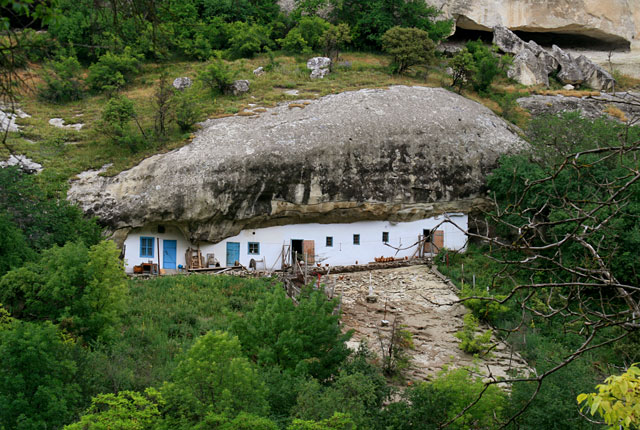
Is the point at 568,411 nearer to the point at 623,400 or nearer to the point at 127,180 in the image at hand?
the point at 623,400

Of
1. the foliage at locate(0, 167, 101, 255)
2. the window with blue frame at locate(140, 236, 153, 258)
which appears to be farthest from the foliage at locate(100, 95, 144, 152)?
the foliage at locate(0, 167, 101, 255)

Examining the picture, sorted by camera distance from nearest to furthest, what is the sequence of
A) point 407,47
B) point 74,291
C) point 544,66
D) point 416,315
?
point 74,291, point 416,315, point 407,47, point 544,66

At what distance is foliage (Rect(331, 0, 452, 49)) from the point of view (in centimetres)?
3966

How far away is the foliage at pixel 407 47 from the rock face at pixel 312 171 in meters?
6.44

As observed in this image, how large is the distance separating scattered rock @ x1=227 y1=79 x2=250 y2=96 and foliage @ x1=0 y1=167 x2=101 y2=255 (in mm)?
11110

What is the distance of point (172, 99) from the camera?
91.0 feet

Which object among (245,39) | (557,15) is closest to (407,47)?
(245,39)

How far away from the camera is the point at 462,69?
3341cm

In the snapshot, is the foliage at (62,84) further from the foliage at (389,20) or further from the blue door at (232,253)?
the foliage at (389,20)

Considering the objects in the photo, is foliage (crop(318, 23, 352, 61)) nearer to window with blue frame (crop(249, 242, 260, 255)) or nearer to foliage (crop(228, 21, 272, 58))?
foliage (crop(228, 21, 272, 58))

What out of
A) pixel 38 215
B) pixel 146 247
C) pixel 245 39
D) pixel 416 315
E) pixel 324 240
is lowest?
pixel 416 315

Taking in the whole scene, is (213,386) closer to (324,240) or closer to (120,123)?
(324,240)

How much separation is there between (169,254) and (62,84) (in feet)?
39.7

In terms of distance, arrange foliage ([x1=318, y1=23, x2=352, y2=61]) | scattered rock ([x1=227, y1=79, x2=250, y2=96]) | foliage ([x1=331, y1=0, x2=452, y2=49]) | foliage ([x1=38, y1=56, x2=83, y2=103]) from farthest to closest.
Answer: foliage ([x1=331, y1=0, x2=452, y2=49]) < foliage ([x1=318, y1=23, x2=352, y2=61]) < foliage ([x1=38, y1=56, x2=83, y2=103]) < scattered rock ([x1=227, y1=79, x2=250, y2=96])
